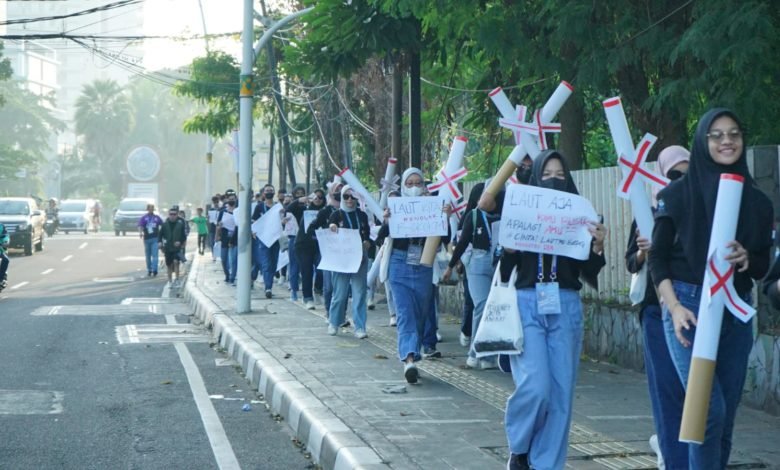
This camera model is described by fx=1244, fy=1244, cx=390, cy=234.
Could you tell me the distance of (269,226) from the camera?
20.4m

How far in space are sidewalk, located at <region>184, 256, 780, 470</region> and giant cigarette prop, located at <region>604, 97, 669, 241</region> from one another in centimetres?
163

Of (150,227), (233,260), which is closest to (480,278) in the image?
(233,260)

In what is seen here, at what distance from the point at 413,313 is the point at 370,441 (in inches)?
130

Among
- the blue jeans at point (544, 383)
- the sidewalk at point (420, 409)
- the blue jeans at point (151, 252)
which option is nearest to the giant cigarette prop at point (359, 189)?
the sidewalk at point (420, 409)

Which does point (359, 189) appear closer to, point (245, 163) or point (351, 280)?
point (351, 280)

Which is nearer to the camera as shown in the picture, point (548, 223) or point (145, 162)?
point (548, 223)

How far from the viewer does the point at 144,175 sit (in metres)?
89.7

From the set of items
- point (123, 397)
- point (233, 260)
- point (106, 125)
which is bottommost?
point (123, 397)

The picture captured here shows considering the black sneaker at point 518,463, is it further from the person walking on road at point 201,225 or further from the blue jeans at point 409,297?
the person walking on road at point 201,225

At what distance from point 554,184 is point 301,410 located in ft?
9.92

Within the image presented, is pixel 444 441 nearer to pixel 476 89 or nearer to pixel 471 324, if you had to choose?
pixel 471 324

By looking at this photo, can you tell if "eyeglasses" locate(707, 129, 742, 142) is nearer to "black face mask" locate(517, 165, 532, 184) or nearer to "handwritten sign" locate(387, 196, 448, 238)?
"black face mask" locate(517, 165, 532, 184)

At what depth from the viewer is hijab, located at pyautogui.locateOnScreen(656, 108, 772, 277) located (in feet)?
16.5

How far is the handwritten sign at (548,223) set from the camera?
6391mm
